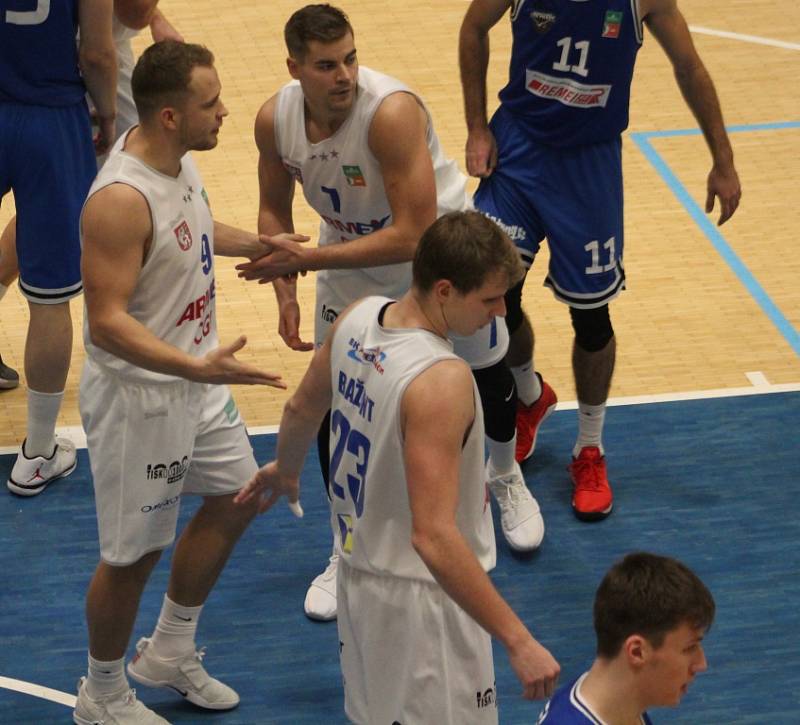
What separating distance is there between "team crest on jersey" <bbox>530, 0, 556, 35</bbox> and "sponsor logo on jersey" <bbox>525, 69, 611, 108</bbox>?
0.17m

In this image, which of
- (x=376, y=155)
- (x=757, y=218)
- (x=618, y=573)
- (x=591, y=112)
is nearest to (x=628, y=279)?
(x=757, y=218)

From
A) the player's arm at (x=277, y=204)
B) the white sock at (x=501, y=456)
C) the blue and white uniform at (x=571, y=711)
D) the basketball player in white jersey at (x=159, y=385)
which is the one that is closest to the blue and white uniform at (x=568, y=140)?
the white sock at (x=501, y=456)

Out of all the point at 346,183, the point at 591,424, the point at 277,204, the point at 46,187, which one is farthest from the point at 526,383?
the point at 46,187

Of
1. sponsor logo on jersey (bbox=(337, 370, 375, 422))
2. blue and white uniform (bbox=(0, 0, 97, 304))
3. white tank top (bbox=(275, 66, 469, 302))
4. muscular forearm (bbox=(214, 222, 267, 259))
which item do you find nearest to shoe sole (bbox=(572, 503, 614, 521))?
white tank top (bbox=(275, 66, 469, 302))

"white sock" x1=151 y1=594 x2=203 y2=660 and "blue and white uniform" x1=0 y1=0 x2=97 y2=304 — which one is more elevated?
"blue and white uniform" x1=0 y1=0 x2=97 y2=304

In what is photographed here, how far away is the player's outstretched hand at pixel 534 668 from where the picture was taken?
3.53 meters

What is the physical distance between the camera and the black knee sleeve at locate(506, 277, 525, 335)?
601cm

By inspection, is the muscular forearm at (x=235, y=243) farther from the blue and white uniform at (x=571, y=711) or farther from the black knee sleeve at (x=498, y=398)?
the blue and white uniform at (x=571, y=711)

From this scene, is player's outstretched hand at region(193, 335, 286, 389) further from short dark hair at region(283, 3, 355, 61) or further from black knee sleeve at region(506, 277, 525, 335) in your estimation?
black knee sleeve at region(506, 277, 525, 335)

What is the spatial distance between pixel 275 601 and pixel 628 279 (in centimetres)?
284

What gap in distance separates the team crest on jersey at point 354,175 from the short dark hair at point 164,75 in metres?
0.81

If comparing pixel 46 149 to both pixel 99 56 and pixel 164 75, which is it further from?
pixel 164 75

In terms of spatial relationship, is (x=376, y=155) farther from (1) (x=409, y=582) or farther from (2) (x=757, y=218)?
(2) (x=757, y=218)

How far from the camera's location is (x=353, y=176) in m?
5.14
